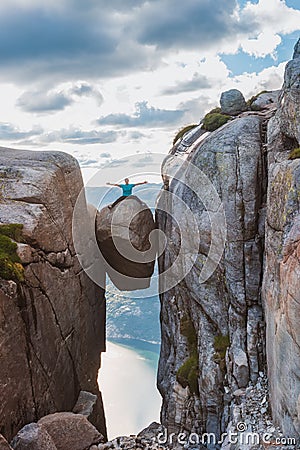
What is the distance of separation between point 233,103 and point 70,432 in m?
26.4

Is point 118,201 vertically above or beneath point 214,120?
beneath

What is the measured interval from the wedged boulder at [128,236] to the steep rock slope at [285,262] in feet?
47.0

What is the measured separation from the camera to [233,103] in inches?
1393

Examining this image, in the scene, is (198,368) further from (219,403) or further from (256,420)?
(256,420)

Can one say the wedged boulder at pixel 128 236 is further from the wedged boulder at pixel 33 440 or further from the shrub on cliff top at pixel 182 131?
the wedged boulder at pixel 33 440

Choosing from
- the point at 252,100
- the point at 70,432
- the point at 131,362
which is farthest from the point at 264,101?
the point at 131,362

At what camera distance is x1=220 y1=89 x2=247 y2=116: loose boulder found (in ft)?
116

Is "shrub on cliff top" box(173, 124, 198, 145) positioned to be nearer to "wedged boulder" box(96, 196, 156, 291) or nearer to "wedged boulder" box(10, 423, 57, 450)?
"wedged boulder" box(96, 196, 156, 291)

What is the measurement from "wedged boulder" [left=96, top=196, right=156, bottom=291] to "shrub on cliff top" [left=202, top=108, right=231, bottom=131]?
8259mm

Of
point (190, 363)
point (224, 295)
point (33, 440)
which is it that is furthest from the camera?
point (190, 363)

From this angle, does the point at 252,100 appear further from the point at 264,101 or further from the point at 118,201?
the point at 118,201

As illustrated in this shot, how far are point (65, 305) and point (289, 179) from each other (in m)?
17.4

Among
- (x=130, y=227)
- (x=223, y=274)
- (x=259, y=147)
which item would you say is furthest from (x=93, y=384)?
(x=259, y=147)

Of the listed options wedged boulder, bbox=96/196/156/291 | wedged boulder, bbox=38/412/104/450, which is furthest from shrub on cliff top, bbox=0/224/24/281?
wedged boulder, bbox=96/196/156/291
